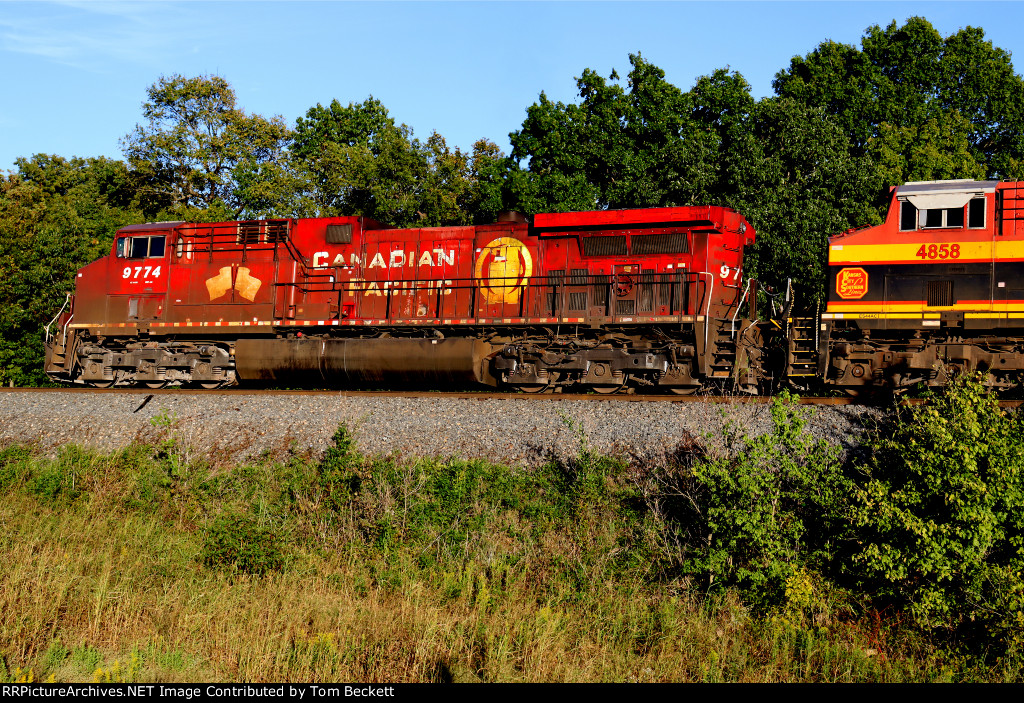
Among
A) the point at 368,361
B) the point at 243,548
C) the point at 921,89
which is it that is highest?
the point at 921,89

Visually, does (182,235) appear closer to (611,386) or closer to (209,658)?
(611,386)

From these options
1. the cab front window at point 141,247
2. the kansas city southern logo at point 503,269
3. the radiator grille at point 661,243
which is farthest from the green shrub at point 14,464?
the radiator grille at point 661,243

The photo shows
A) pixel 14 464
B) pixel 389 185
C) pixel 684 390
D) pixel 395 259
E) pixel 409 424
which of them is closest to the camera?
pixel 14 464

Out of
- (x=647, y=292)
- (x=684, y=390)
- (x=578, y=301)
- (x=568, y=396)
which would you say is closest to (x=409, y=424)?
(x=568, y=396)

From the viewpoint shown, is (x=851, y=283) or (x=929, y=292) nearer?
(x=929, y=292)

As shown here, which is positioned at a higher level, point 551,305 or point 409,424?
point 551,305

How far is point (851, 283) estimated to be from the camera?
12.9 meters

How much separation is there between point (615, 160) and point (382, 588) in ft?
54.8

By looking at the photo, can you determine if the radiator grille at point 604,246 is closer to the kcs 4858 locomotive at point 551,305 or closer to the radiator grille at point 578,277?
the kcs 4858 locomotive at point 551,305

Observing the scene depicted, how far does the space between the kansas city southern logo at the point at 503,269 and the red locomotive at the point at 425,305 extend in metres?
0.03

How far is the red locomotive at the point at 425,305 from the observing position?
14.2 m

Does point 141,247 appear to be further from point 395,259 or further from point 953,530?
point 953,530

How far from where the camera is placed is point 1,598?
26.6 ft
